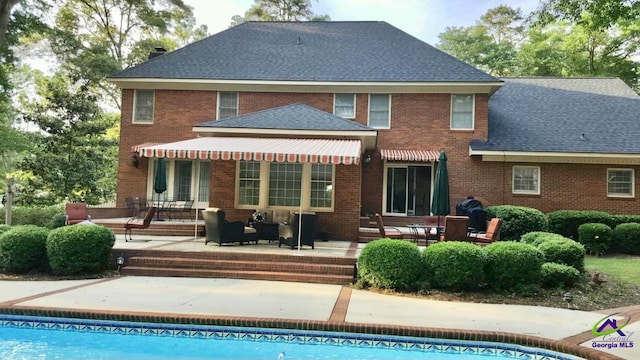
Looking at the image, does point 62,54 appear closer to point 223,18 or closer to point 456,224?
point 223,18

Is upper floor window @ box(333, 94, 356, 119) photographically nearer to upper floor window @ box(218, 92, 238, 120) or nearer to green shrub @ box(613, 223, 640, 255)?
upper floor window @ box(218, 92, 238, 120)

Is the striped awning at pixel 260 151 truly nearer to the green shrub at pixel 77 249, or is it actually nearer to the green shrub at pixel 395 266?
the green shrub at pixel 77 249

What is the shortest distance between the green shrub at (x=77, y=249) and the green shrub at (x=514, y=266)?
30.2ft

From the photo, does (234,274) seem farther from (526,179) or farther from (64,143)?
(64,143)

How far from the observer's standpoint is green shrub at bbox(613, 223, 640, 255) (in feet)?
53.0

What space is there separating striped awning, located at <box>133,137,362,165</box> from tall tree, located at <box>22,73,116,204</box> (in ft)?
53.0

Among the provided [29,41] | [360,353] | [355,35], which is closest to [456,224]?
[360,353]

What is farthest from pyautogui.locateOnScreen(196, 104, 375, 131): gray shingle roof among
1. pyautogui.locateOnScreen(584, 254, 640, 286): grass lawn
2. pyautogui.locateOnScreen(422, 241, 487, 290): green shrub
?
pyautogui.locateOnScreen(584, 254, 640, 286): grass lawn

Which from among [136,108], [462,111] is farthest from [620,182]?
[136,108]

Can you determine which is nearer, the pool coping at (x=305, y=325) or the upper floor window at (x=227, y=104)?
the pool coping at (x=305, y=325)

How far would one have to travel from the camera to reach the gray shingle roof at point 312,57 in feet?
→ 69.6

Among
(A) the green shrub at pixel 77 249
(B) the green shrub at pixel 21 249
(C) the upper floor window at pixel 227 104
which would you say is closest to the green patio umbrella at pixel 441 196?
(A) the green shrub at pixel 77 249

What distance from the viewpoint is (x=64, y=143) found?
26859mm

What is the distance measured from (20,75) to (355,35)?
36225 millimetres
